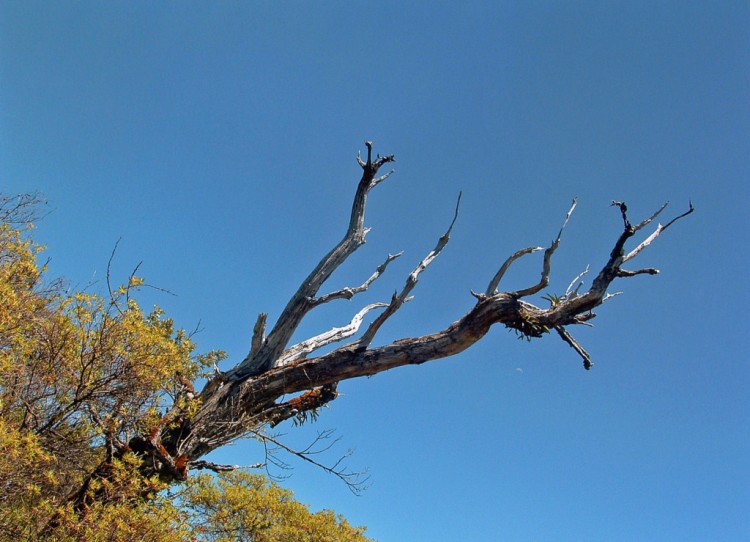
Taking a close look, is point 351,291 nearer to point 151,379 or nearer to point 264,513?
point 151,379

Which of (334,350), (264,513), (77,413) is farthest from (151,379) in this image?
(264,513)

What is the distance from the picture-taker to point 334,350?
28.7ft

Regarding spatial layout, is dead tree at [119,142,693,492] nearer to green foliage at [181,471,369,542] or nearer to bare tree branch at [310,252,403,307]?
bare tree branch at [310,252,403,307]

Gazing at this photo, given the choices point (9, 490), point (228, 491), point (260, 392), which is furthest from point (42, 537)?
point (228, 491)

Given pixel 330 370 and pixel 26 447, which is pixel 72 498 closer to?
pixel 26 447

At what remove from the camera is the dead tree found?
769 cm

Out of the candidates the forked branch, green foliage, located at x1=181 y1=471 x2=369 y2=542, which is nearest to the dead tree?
the forked branch

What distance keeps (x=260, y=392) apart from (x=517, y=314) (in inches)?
169

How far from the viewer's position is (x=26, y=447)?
15.3 feet

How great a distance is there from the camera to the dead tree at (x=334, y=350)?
25.2 feet

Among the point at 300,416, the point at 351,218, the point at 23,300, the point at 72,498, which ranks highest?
the point at 351,218

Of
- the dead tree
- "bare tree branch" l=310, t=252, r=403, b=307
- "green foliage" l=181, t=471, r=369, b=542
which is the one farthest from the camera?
"green foliage" l=181, t=471, r=369, b=542

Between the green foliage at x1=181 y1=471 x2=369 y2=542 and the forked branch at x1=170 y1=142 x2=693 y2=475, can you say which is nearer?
the forked branch at x1=170 y1=142 x2=693 y2=475

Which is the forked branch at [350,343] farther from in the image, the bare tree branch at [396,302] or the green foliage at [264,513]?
the green foliage at [264,513]
